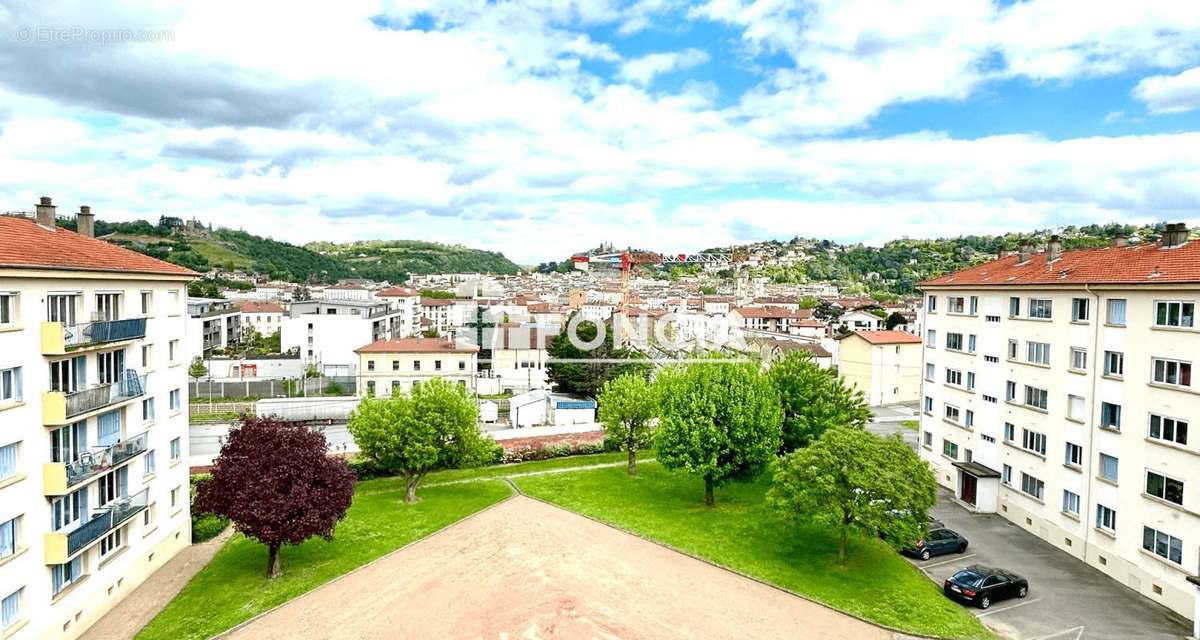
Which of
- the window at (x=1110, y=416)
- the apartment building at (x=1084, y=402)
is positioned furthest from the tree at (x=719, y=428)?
the window at (x=1110, y=416)

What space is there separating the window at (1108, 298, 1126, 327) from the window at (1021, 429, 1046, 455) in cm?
574

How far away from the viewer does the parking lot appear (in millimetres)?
19812

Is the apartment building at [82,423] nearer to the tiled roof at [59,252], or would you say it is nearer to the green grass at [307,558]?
the tiled roof at [59,252]

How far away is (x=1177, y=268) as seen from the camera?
2225 centimetres

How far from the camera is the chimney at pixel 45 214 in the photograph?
22.6 meters

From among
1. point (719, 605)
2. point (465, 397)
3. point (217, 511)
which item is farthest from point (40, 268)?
point (719, 605)

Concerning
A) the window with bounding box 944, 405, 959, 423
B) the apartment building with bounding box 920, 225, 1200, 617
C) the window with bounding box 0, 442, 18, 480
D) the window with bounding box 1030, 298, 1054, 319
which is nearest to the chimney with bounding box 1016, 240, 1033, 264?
the apartment building with bounding box 920, 225, 1200, 617

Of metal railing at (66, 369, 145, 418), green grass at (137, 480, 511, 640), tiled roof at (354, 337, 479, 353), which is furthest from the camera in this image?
tiled roof at (354, 337, 479, 353)

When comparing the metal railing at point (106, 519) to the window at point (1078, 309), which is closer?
the metal railing at point (106, 519)

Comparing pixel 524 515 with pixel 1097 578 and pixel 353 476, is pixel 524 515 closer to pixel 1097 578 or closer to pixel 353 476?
pixel 353 476

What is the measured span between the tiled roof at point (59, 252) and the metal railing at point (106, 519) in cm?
758

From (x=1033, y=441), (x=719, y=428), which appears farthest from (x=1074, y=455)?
(x=719, y=428)

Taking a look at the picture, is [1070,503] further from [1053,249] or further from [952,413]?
[1053,249]

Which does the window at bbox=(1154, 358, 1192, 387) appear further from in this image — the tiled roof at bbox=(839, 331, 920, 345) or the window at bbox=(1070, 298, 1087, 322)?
the tiled roof at bbox=(839, 331, 920, 345)
